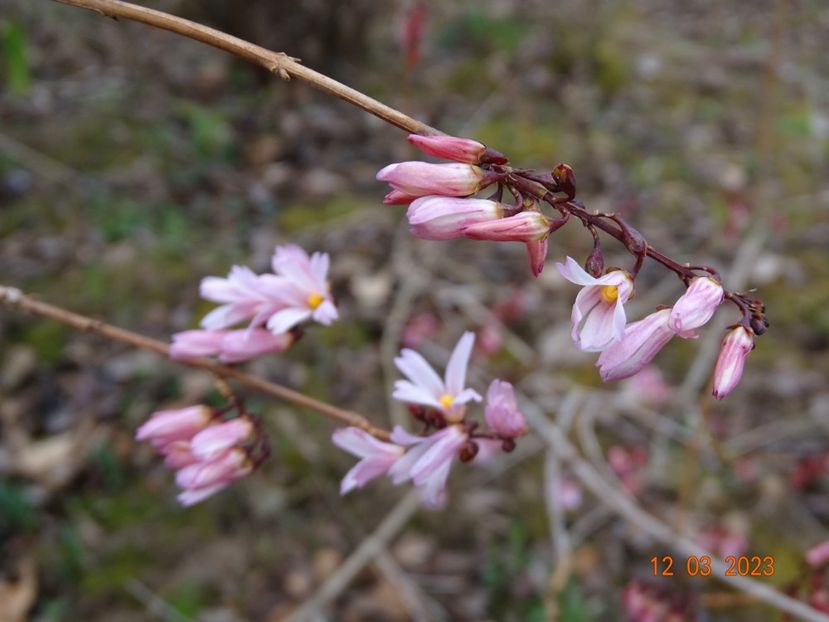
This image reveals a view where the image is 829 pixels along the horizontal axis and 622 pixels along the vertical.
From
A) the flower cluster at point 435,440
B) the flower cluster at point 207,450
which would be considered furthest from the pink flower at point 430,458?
the flower cluster at point 207,450

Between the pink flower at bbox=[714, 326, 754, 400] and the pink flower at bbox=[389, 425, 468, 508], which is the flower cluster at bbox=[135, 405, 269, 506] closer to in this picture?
the pink flower at bbox=[389, 425, 468, 508]

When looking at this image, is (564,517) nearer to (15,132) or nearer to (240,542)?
(240,542)

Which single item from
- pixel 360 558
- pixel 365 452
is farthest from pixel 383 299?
pixel 365 452

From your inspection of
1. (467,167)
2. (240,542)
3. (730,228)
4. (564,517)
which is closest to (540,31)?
(730,228)

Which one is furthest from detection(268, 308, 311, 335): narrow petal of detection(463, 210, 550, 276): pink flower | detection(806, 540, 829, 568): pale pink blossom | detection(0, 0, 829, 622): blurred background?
detection(806, 540, 829, 568): pale pink blossom

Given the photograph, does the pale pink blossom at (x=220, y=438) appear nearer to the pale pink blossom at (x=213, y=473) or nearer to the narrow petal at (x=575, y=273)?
the pale pink blossom at (x=213, y=473)

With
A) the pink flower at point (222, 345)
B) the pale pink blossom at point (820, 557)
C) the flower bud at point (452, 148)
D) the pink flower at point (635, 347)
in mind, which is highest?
the flower bud at point (452, 148)
